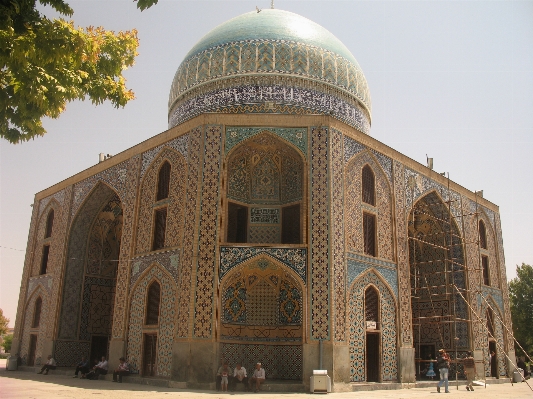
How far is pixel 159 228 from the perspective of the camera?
43.8ft

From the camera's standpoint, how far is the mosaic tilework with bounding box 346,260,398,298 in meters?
12.0

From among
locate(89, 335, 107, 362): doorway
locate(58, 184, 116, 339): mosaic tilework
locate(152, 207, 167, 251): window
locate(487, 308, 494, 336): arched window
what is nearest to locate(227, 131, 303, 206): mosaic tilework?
locate(152, 207, 167, 251): window

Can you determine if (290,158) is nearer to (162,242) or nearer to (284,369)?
(162,242)

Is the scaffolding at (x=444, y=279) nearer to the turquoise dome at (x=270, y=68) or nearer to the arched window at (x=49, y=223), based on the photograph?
the turquoise dome at (x=270, y=68)

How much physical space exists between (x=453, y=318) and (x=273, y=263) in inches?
275

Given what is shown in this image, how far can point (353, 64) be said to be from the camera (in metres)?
16.3

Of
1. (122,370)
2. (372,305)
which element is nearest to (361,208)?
(372,305)

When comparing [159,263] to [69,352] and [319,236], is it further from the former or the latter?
[69,352]

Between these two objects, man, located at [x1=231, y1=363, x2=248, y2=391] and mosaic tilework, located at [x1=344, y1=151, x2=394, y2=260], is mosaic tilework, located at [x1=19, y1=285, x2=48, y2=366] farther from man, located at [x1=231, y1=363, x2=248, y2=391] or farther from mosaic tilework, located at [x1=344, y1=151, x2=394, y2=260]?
mosaic tilework, located at [x1=344, y1=151, x2=394, y2=260]

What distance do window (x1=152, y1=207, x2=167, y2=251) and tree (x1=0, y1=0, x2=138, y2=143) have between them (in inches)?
248

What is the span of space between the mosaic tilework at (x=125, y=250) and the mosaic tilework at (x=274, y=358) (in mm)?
3196

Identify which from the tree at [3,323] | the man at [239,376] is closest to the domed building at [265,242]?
the man at [239,376]

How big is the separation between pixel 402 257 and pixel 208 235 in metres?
5.38

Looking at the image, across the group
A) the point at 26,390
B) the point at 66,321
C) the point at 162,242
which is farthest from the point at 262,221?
the point at 66,321
